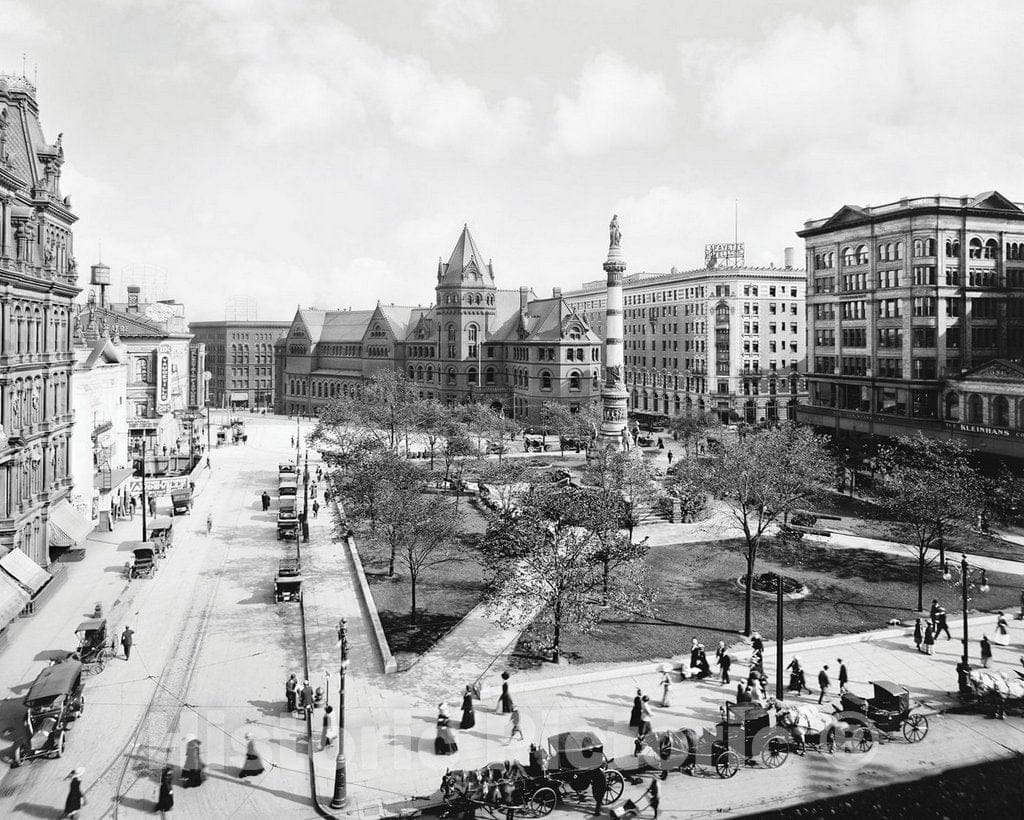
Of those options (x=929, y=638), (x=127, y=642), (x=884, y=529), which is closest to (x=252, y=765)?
(x=127, y=642)

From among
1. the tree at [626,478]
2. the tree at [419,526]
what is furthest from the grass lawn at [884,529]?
the tree at [419,526]

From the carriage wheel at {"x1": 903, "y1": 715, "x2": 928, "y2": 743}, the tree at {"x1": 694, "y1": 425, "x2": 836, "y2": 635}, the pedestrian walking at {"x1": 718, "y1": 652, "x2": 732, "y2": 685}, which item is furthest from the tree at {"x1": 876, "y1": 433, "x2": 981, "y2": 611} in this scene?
the pedestrian walking at {"x1": 718, "y1": 652, "x2": 732, "y2": 685}

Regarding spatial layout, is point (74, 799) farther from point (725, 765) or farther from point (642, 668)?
point (642, 668)

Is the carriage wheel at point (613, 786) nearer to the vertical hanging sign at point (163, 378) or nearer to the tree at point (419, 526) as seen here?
the tree at point (419, 526)

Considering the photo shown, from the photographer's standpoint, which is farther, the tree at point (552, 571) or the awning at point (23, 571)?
the awning at point (23, 571)

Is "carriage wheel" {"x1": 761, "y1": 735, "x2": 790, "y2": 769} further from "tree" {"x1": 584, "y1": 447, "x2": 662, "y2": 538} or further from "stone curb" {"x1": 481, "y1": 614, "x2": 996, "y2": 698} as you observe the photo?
"tree" {"x1": 584, "y1": 447, "x2": 662, "y2": 538}

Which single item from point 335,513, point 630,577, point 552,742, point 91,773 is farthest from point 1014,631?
point 335,513

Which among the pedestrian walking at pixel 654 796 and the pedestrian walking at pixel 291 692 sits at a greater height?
the pedestrian walking at pixel 291 692

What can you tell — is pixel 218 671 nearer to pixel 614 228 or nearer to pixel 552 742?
pixel 552 742
